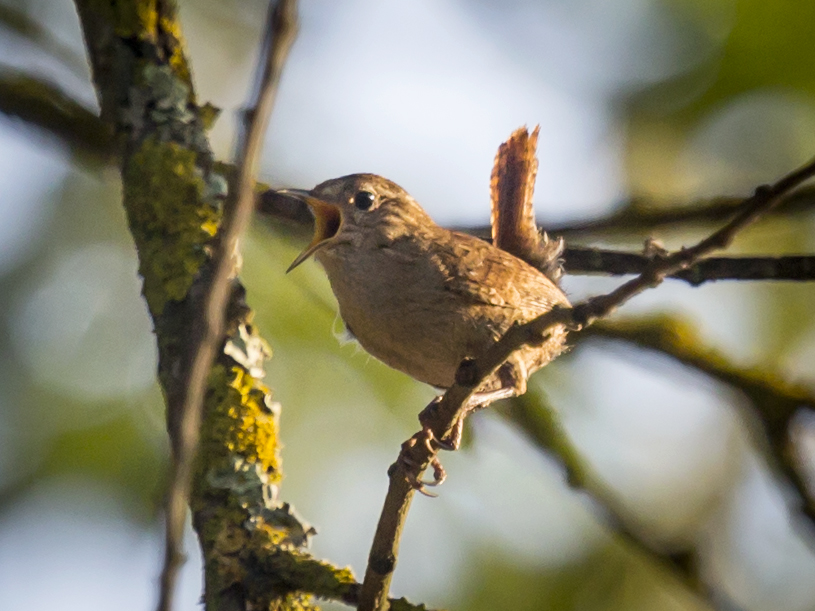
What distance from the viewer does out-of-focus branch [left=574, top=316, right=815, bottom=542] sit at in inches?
114

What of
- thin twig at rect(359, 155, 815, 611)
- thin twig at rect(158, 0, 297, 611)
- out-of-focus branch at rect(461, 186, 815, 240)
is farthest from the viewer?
out-of-focus branch at rect(461, 186, 815, 240)

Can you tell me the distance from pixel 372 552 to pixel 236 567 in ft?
1.33

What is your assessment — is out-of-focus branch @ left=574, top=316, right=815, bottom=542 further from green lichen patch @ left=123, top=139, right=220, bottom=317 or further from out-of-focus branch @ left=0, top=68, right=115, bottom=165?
out-of-focus branch @ left=0, top=68, right=115, bottom=165

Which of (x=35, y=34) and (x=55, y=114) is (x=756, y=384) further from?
(x=35, y=34)

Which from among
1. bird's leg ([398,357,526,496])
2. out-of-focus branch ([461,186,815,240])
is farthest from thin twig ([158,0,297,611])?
out-of-focus branch ([461,186,815,240])

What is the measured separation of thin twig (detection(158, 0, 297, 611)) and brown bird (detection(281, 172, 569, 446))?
5.59ft

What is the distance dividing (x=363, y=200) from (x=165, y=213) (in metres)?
0.77

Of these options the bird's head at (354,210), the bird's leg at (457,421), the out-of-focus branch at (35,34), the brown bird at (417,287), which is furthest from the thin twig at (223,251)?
the out-of-focus branch at (35,34)

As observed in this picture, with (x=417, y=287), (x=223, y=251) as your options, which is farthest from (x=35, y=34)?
(x=223, y=251)

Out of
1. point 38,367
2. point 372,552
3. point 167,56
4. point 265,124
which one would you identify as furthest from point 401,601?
point 38,367

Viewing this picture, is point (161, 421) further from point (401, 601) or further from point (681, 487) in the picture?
point (681, 487)

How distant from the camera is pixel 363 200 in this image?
3.22 meters

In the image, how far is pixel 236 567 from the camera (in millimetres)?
2309

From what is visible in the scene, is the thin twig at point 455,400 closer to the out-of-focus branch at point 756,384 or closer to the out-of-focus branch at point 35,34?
the out-of-focus branch at point 756,384
